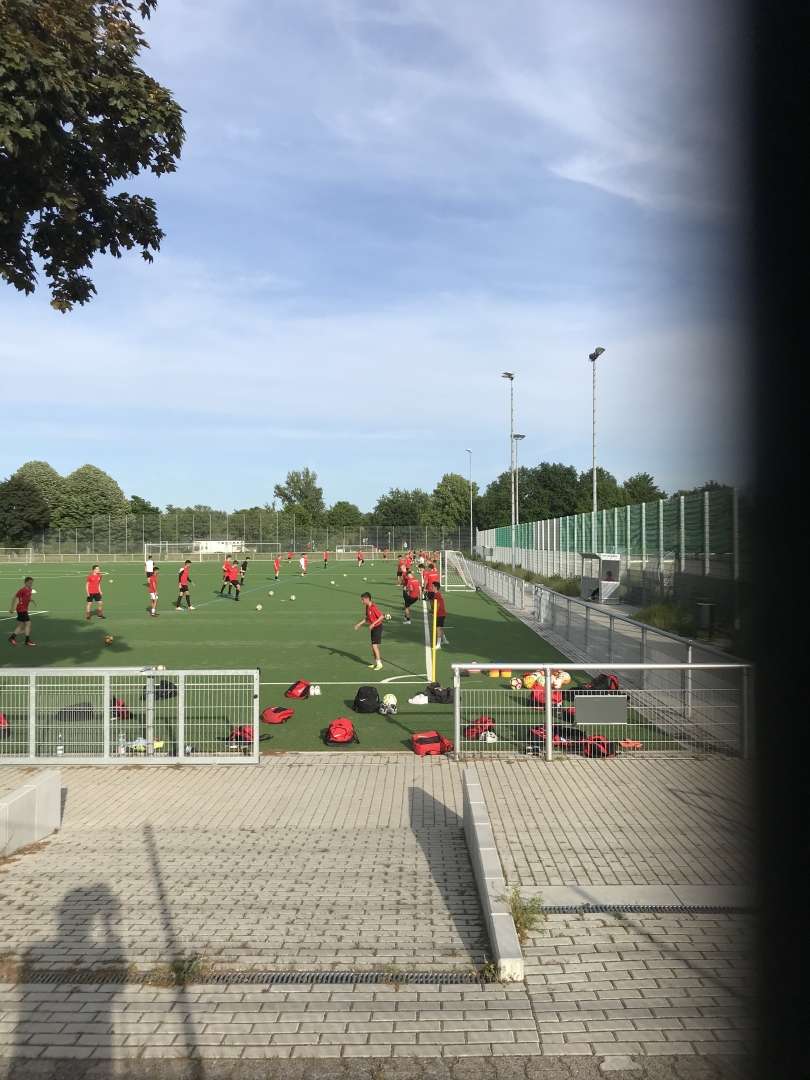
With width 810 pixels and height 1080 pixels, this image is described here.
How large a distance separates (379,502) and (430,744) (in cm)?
12153

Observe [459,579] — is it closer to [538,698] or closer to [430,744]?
[538,698]

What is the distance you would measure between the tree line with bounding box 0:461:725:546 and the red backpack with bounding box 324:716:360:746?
6755 cm

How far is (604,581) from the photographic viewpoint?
27.1m

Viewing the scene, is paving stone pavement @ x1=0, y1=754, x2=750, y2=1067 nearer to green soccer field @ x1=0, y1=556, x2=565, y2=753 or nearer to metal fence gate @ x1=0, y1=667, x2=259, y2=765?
metal fence gate @ x1=0, y1=667, x2=259, y2=765

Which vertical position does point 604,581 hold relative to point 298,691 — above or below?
above

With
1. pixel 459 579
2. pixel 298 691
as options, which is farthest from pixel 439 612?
pixel 459 579

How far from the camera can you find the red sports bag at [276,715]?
36.9 feet

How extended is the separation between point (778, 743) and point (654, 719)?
827 cm

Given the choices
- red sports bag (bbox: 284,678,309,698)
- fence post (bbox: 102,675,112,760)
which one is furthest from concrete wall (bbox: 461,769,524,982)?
red sports bag (bbox: 284,678,309,698)

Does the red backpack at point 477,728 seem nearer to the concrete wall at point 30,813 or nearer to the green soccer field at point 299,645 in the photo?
the green soccer field at point 299,645

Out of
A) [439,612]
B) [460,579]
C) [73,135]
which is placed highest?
[73,135]

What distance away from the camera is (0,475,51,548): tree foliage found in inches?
3442

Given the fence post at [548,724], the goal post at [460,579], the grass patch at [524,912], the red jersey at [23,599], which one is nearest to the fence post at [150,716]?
the fence post at [548,724]

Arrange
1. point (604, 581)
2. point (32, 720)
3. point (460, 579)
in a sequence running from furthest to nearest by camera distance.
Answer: point (460, 579)
point (604, 581)
point (32, 720)
